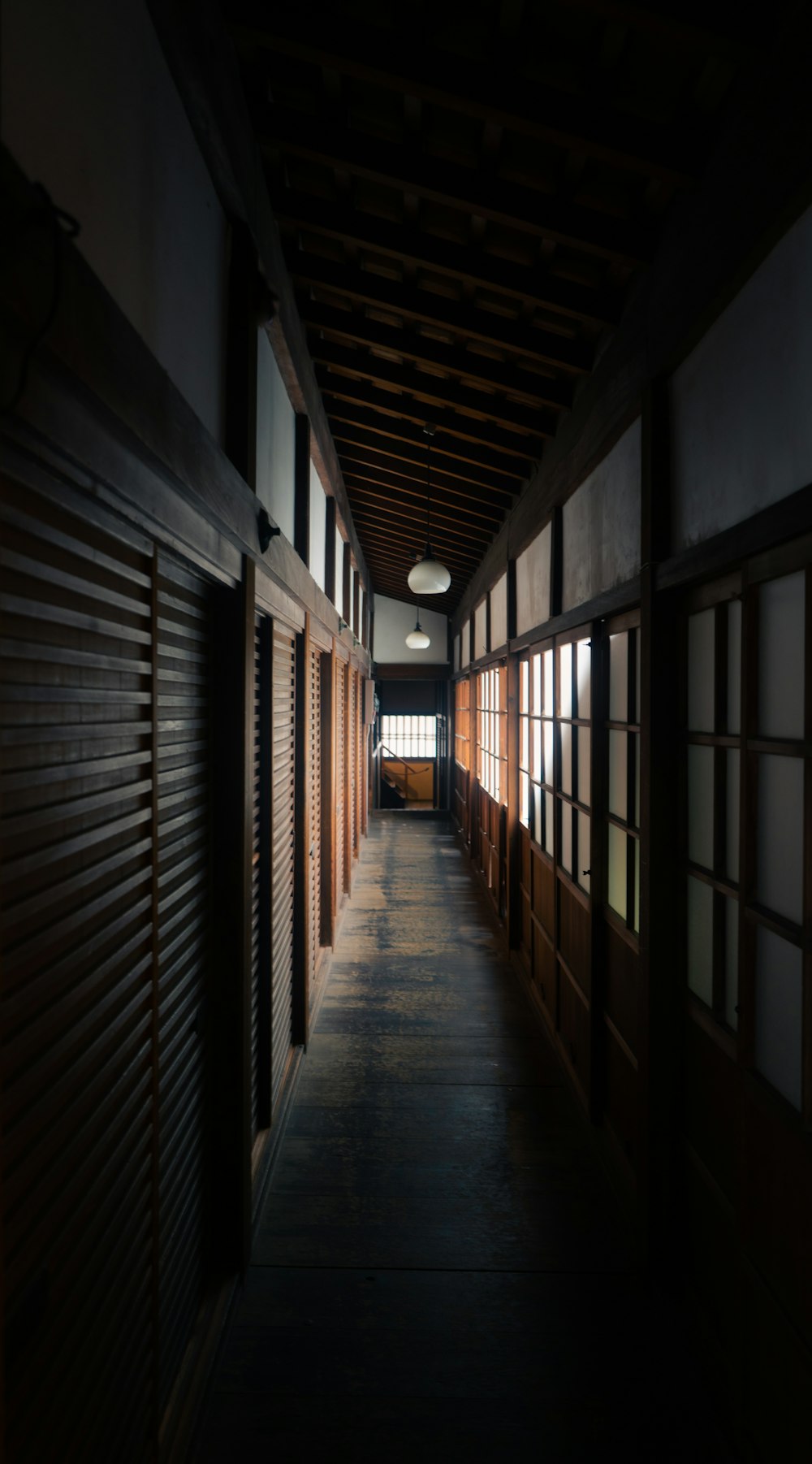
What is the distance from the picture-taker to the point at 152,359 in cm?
139

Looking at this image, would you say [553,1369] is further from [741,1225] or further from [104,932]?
[104,932]

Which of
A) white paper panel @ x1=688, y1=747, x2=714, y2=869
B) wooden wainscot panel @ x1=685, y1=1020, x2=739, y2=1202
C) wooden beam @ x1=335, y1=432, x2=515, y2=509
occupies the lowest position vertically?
wooden wainscot panel @ x1=685, y1=1020, x2=739, y2=1202

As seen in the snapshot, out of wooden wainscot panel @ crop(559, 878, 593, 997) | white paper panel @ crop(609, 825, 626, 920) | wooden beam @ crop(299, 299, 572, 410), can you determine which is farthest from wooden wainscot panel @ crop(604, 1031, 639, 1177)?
wooden beam @ crop(299, 299, 572, 410)

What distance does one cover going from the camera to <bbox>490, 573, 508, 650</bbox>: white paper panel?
19.5 feet

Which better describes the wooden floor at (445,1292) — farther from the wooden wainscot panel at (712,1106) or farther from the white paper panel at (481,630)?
the white paper panel at (481,630)

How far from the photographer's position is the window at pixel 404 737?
49.6 feet

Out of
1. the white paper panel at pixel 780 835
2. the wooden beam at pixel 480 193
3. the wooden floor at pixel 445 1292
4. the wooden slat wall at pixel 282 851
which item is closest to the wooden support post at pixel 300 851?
the wooden slat wall at pixel 282 851

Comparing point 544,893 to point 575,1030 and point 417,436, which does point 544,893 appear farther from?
point 417,436

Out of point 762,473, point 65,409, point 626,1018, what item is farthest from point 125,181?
point 626,1018

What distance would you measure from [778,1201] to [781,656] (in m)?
1.23

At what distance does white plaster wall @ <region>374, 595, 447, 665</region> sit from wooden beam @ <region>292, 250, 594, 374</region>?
9146 millimetres

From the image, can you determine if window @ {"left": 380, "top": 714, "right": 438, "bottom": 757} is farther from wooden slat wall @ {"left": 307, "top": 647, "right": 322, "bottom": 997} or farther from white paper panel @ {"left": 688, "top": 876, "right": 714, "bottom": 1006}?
white paper panel @ {"left": 688, "top": 876, "right": 714, "bottom": 1006}

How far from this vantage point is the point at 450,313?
10.6 feet

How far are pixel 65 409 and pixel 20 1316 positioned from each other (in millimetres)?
1278
